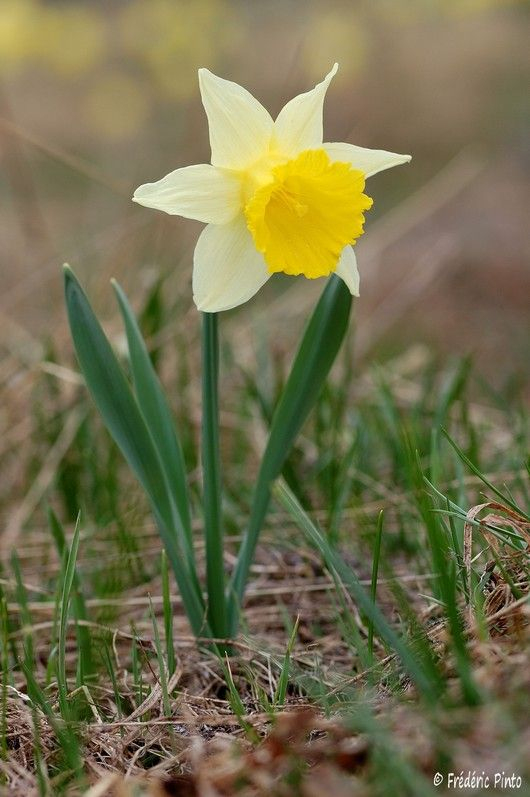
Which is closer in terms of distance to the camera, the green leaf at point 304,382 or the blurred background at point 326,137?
the green leaf at point 304,382

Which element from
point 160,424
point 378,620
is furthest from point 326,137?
point 378,620

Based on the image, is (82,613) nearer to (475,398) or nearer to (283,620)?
(283,620)

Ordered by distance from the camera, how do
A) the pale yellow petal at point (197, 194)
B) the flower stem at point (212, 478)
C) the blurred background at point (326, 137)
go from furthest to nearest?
the blurred background at point (326, 137), the flower stem at point (212, 478), the pale yellow petal at point (197, 194)

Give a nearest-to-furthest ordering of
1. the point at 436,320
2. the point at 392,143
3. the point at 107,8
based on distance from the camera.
A: 1. the point at 436,320
2. the point at 392,143
3. the point at 107,8

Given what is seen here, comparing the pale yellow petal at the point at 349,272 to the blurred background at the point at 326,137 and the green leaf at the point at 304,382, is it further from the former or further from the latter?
the blurred background at the point at 326,137

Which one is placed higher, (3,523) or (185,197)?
(185,197)

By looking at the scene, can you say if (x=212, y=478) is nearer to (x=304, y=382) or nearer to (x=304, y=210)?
(x=304, y=382)

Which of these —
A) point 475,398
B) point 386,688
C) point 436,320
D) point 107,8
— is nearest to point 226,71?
point 436,320

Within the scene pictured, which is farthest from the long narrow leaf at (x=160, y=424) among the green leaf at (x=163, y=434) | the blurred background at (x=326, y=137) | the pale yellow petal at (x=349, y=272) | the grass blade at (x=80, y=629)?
the blurred background at (x=326, y=137)
